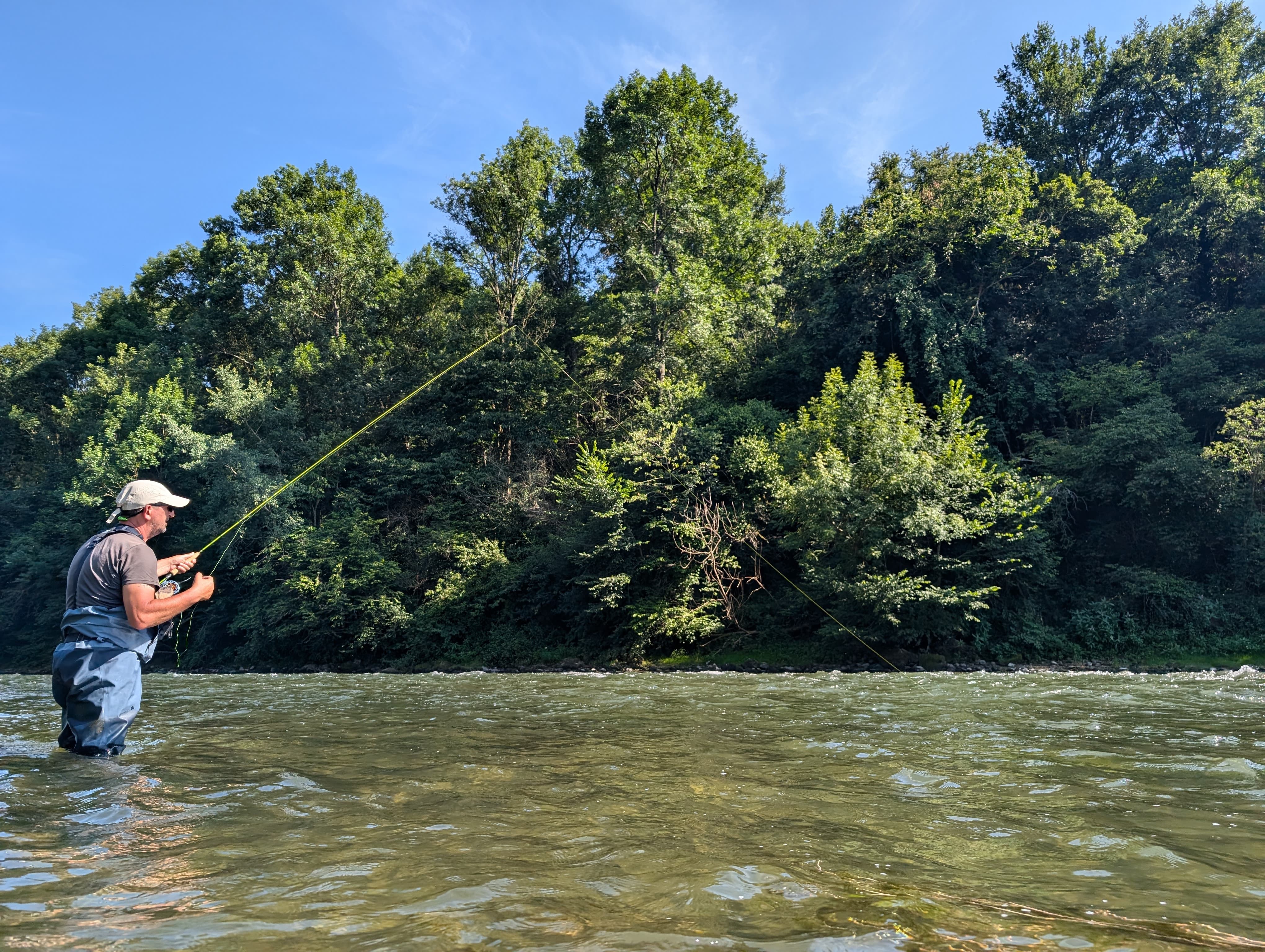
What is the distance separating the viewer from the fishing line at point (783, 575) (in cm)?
1909

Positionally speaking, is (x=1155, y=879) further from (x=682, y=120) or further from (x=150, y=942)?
(x=682, y=120)

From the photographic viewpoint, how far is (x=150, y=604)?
5.27 meters

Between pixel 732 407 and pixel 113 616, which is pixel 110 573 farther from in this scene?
pixel 732 407

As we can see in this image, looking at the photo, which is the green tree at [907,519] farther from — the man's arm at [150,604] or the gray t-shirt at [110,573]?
the gray t-shirt at [110,573]

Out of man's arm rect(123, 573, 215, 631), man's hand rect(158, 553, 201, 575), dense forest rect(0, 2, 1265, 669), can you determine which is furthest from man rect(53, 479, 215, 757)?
dense forest rect(0, 2, 1265, 669)

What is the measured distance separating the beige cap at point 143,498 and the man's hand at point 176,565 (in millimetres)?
427

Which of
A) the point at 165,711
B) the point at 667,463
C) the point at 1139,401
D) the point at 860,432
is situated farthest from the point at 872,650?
the point at 165,711

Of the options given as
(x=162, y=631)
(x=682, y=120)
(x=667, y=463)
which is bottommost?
(x=162, y=631)

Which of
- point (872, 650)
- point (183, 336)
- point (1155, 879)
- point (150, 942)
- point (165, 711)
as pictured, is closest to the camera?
point (150, 942)

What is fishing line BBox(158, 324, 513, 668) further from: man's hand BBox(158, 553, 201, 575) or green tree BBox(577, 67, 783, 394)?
green tree BBox(577, 67, 783, 394)

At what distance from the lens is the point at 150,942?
96.0 inches

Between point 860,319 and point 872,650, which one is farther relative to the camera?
point 860,319

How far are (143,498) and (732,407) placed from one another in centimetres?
2297

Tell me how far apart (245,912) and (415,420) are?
30788mm
